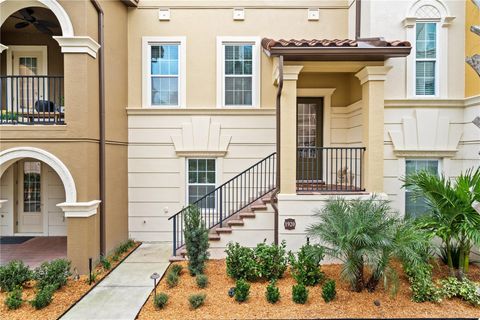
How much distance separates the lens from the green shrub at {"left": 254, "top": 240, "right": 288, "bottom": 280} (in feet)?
19.3

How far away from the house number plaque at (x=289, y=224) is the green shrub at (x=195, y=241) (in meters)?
1.82

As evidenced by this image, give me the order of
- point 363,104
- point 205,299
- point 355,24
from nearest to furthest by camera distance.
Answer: point 205,299 < point 363,104 < point 355,24

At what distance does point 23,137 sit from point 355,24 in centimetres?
838

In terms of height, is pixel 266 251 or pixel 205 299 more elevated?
pixel 266 251

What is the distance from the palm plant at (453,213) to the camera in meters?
5.55

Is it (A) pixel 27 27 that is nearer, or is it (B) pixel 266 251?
(B) pixel 266 251

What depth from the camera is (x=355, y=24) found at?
8.06 meters

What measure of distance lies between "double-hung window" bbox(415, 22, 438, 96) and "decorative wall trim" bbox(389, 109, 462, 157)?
595mm

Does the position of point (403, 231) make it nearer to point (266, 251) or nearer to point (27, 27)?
point (266, 251)

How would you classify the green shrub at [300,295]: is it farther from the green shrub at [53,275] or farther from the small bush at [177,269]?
the green shrub at [53,275]

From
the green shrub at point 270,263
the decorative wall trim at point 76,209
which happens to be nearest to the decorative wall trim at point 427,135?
the green shrub at point 270,263

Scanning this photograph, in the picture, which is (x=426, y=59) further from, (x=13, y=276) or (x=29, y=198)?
(x=29, y=198)

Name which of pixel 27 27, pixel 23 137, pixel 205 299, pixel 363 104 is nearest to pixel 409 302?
pixel 205 299

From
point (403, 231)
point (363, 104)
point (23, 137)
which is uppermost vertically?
point (363, 104)
